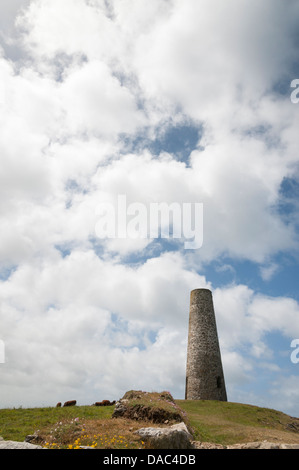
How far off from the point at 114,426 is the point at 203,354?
82.0ft

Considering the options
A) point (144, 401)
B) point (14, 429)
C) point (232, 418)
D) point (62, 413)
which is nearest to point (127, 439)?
point (144, 401)

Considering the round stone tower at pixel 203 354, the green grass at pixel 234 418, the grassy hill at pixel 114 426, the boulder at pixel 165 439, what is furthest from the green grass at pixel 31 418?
the round stone tower at pixel 203 354

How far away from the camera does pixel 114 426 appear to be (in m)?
13.3

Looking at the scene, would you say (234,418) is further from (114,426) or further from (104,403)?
(114,426)

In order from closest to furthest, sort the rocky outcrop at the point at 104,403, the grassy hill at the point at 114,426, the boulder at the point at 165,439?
the boulder at the point at 165,439 → the grassy hill at the point at 114,426 → the rocky outcrop at the point at 104,403

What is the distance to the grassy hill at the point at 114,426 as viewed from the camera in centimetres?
1135

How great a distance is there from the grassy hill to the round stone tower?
567 cm

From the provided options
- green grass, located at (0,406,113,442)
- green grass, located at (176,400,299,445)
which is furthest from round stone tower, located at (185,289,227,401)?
green grass, located at (0,406,113,442)

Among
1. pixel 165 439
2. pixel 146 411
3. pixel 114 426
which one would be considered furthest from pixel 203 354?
pixel 165 439

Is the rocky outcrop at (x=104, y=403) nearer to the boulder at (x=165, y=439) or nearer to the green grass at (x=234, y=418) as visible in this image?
the green grass at (x=234, y=418)

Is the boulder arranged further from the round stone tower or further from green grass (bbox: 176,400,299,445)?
the round stone tower

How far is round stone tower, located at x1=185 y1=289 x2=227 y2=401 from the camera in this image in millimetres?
35438

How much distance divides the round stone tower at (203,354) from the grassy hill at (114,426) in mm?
5665

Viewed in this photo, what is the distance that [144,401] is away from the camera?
16.5 m
